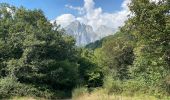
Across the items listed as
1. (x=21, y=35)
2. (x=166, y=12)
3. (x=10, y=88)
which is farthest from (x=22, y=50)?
(x=166, y=12)

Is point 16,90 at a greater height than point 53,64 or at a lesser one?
lesser

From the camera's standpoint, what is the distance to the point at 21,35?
115 feet

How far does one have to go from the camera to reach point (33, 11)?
1503 inches

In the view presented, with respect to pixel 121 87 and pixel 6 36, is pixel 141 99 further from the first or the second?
pixel 6 36

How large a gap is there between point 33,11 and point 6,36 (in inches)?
174

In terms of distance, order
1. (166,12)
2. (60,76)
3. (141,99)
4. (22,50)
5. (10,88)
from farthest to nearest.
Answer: (60,76) → (22,50) → (10,88) → (141,99) → (166,12)

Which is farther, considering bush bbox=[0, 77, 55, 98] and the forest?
bush bbox=[0, 77, 55, 98]

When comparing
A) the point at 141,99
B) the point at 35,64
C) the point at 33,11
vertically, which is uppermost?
the point at 33,11

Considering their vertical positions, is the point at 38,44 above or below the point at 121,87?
above

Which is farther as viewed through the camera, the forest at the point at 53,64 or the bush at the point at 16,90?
the bush at the point at 16,90

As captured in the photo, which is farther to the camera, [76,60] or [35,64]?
[76,60]

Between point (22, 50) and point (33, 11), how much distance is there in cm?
544

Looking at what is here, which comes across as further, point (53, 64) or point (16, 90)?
point (53, 64)

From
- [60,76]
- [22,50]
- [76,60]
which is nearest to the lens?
[22,50]
